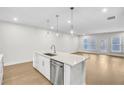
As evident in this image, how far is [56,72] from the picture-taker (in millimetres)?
2422

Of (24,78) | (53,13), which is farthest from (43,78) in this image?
(53,13)

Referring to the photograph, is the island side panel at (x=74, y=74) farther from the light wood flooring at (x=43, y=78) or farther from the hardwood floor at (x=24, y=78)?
the hardwood floor at (x=24, y=78)

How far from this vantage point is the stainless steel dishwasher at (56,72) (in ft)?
7.29

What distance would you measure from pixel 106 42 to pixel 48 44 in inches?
247

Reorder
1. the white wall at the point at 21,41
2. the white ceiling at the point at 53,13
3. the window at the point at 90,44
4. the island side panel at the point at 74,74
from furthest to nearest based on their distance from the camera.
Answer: the window at the point at 90,44
the white wall at the point at 21,41
the white ceiling at the point at 53,13
the island side panel at the point at 74,74

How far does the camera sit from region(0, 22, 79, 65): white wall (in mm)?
4656

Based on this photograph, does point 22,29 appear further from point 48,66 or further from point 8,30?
point 48,66

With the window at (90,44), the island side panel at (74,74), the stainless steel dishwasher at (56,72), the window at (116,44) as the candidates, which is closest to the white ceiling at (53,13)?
the stainless steel dishwasher at (56,72)

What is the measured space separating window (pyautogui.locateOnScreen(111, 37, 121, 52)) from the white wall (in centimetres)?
613

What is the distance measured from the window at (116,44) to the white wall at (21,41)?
613cm

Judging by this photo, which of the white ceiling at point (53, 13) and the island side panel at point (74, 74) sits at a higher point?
the white ceiling at point (53, 13)

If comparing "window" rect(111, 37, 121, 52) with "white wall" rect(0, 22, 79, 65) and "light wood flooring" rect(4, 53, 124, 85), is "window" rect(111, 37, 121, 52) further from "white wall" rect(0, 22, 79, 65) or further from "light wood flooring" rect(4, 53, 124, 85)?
"white wall" rect(0, 22, 79, 65)

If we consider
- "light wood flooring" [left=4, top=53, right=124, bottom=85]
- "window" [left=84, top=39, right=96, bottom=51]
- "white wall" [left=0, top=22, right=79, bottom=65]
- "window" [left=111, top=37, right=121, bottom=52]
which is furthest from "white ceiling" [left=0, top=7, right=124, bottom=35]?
"window" [left=84, top=39, right=96, bottom=51]
